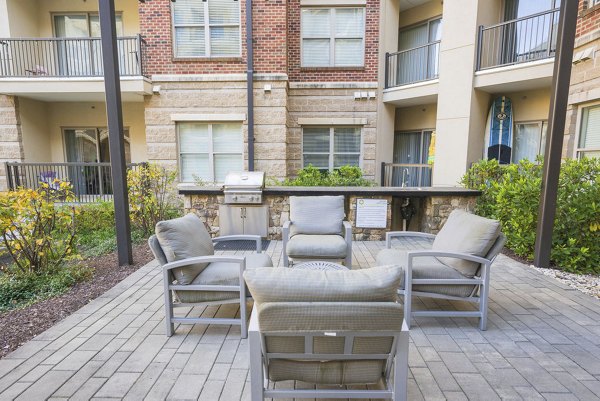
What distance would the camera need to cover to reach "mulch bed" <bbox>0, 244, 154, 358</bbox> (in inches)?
110

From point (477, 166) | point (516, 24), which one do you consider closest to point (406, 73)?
point (516, 24)

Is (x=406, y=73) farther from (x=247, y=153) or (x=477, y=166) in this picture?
(x=247, y=153)

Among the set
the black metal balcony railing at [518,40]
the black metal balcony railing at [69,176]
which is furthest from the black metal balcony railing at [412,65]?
the black metal balcony railing at [69,176]

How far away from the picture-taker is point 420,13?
978 cm

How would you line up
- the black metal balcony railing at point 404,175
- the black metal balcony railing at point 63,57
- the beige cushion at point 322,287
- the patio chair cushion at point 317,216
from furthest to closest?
the black metal balcony railing at point 404,175 < the black metal balcony railing at point 63,57 < the patio chair cushion at point 317,216 < the beige cushion at point 322,287

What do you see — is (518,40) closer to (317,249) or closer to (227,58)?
(227,58)

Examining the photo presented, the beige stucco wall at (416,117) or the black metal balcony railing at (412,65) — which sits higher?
the black metal balcony railing at (412,65)

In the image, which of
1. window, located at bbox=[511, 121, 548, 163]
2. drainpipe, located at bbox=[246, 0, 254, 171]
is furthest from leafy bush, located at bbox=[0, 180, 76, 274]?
window, located at bbox=[511, 121, 548, 163]

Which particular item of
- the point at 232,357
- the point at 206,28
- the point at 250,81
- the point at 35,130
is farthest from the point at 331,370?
the point at 35,130

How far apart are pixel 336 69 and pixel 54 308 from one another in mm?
8529

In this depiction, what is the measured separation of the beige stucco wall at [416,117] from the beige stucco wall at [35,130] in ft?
35.6

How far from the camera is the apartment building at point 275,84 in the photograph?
26.0 ft

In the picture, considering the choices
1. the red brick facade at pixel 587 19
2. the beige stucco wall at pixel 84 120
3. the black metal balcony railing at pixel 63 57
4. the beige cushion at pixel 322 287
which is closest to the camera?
the beige cushion at pixel 322 287

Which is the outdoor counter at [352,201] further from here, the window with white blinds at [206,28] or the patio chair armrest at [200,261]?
the window with white blinds at [206,28]
